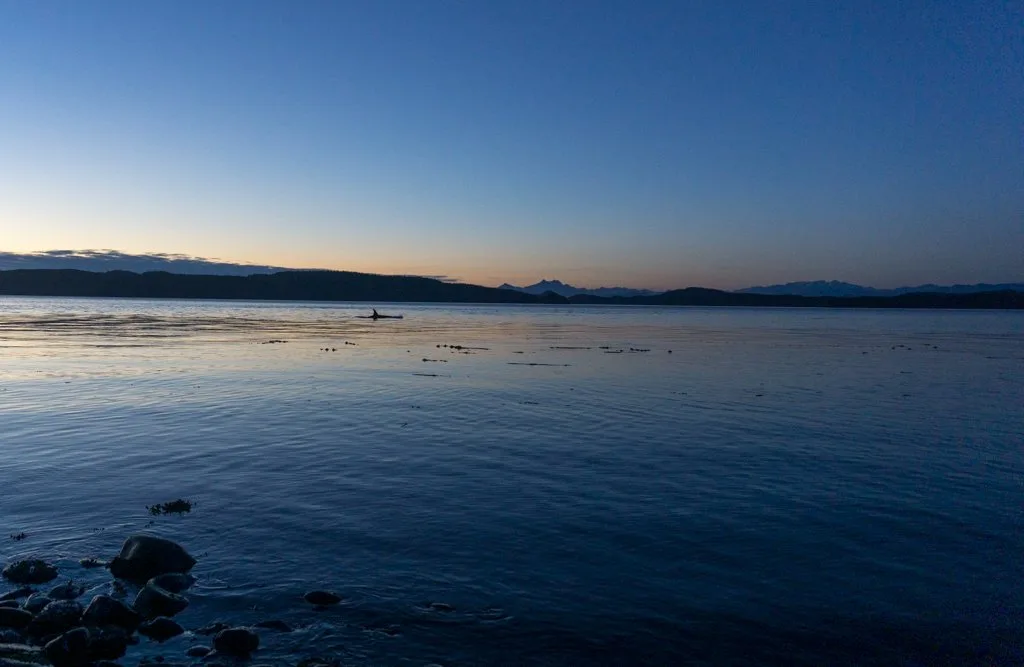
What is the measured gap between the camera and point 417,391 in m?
37.4

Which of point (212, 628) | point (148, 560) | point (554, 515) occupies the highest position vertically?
point (148, 560)

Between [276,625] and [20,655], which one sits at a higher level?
[20,655]

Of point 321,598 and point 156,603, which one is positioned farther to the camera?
point 321,598

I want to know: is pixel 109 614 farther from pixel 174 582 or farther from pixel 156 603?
pixel 174 582

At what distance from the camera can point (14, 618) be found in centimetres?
1033

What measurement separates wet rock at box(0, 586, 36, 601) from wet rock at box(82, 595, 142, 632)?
4.89 ft

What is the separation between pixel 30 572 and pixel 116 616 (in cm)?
269

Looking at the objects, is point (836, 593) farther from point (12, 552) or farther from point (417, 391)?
point (417, 391)

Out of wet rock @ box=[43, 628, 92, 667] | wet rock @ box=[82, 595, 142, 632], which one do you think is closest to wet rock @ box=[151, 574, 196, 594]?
wet rock @ box=[82, 595, 142, 632]

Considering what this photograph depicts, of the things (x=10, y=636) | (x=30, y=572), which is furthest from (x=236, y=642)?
(x=30, y=572)

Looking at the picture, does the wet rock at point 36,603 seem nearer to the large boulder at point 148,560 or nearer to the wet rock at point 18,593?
the wet rock at point 18,593

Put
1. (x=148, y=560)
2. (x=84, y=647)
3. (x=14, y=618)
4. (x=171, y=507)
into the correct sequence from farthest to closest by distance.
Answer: (x=171, y=507), (x=148, y=560), (x=14, y=618), (x=84, y=647)

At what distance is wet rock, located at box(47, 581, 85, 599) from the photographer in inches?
436

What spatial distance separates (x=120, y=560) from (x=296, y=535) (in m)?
3.32
